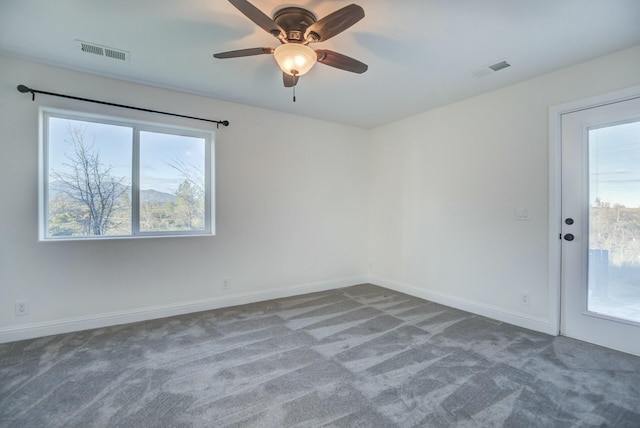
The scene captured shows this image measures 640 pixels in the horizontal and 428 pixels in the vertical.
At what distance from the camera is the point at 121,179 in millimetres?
3205

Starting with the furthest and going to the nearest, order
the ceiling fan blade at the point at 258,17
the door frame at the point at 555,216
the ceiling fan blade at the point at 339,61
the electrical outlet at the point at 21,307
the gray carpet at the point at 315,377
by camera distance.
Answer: the door frame at the point at 555,216 → the electrical outlet at the point at 21,307 → the ceiling fan blade at the point at 339,61 → the gray carpet at the point at 315,377 → the ceiling fan blade at the point at 258,17

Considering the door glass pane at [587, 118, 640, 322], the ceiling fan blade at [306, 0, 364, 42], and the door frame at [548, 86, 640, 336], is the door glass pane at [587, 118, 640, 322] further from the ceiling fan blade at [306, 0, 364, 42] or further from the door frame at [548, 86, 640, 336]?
the ceiling fan blade at [306, 0, 364, 42]

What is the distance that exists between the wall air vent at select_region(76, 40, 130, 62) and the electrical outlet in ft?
7.56

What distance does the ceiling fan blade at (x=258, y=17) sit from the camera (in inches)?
63.3

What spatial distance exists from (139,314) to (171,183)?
1.47m

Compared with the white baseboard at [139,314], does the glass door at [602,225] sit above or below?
above

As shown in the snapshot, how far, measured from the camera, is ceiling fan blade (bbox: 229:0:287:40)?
1.61 meters

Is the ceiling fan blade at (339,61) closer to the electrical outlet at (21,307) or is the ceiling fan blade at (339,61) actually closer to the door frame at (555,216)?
the door frame at (555,216)

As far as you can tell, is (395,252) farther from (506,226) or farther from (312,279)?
(506,226)

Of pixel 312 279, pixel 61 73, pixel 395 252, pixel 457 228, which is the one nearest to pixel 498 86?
pixel 457 228

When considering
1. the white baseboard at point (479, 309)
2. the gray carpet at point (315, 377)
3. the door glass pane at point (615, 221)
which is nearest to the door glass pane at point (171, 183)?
the gray carpet at point (315, 377)

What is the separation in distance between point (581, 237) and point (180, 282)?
407 centimetres

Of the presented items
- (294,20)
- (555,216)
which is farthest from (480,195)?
(294,20)

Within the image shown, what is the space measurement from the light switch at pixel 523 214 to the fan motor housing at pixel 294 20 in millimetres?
2697
